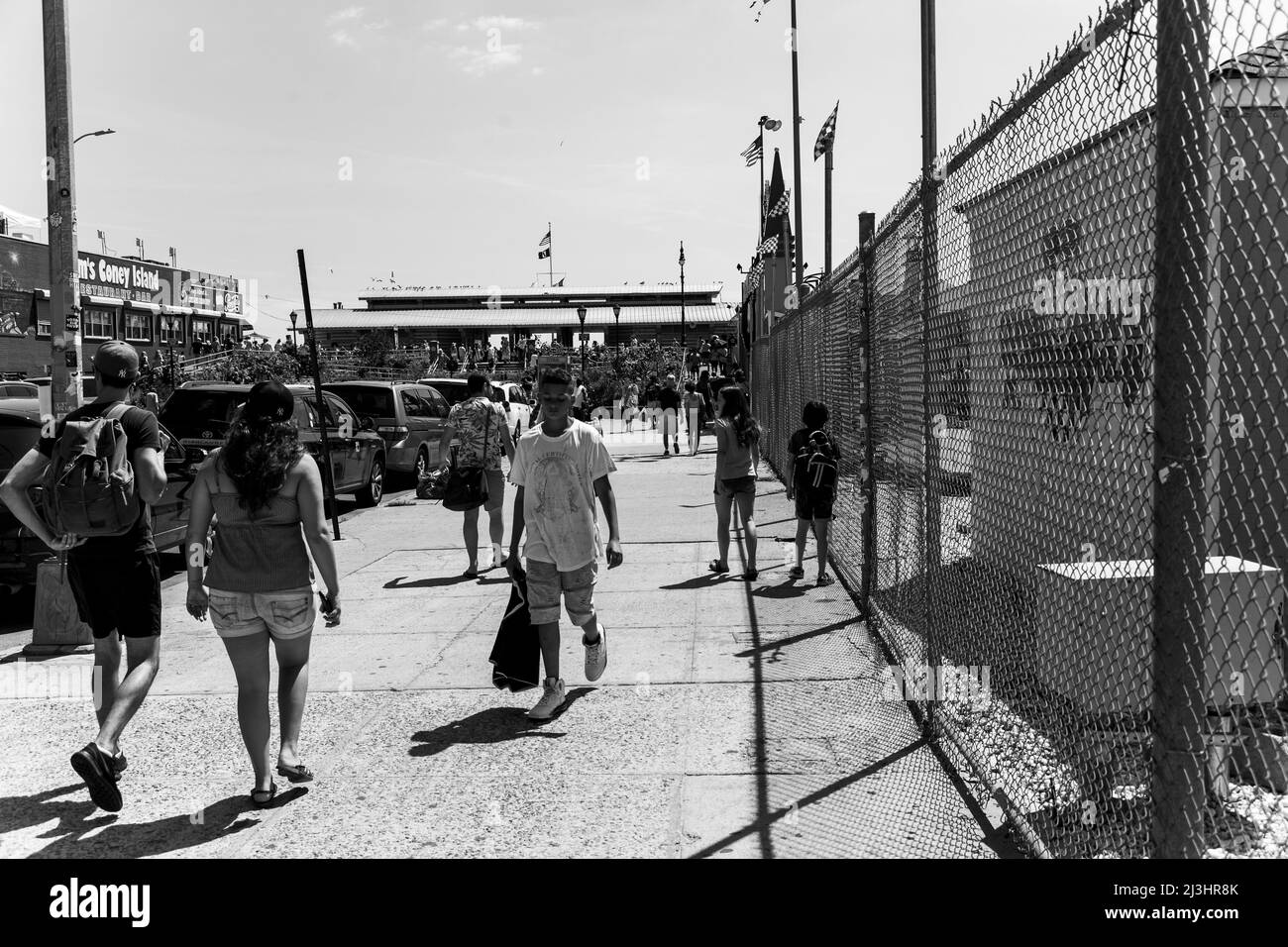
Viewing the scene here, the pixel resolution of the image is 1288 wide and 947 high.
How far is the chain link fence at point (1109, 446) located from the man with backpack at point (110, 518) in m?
3.50

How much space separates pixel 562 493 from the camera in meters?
5.77

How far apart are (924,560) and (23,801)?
421cm

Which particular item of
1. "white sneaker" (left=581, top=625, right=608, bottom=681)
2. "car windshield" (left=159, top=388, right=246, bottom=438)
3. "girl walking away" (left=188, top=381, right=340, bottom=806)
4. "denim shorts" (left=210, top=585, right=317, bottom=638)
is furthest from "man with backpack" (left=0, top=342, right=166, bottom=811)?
"car windshield" (left=159, top=388, right=246, bottom=438)

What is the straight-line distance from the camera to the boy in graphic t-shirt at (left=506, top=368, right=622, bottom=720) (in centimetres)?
575

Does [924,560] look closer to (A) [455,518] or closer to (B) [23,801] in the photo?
(B) [23,801]

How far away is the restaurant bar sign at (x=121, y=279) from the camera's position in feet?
191

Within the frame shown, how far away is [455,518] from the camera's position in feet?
45.4

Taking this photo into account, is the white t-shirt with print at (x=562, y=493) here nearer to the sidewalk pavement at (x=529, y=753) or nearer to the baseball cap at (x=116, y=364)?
the sidewalk pavement at (x=529, y=753)

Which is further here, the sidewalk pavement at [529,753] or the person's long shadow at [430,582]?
the person's long shadow at [430,582]

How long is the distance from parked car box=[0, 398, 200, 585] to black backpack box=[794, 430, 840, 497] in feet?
A: 14.7

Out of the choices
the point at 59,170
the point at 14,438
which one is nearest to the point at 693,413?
the point at 59,170

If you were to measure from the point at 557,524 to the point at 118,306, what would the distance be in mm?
61080

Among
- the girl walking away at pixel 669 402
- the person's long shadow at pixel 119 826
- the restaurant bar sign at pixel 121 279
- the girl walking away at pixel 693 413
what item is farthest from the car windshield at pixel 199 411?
the restaurant bar sign at pixel 121 279

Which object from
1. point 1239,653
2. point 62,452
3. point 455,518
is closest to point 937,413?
point 1239,653
